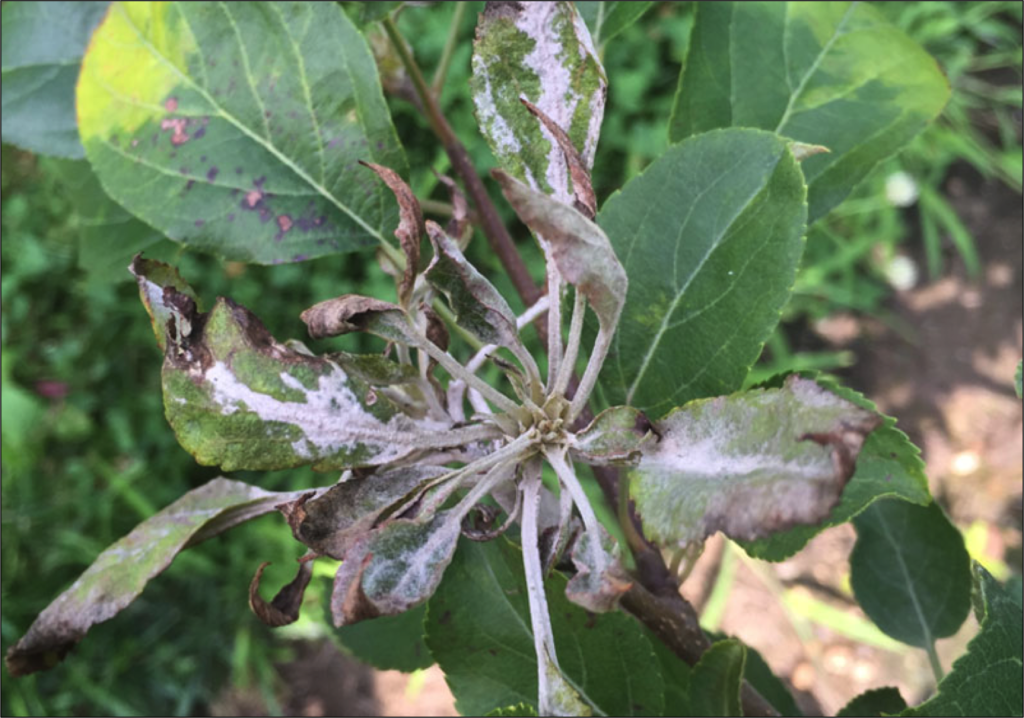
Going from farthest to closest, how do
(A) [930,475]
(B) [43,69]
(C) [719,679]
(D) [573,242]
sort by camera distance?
1. (A) [930,475]
2. (B) [43,69]
3. (C) [719,679]
4. (D) [573,242]

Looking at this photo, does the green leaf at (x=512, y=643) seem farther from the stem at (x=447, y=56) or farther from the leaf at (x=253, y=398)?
the stem at (x=447, y=56)

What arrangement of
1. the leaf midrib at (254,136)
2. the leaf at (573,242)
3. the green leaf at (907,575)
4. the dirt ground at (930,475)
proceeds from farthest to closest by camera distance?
the dirt ground at (930,475)
the green leaf at (907,575)
the leaf midrib at (254,136)
the leaf at (573,242)

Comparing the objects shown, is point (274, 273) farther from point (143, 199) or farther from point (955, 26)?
point (955, 26)

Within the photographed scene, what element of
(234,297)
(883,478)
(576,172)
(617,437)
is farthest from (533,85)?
(234,297)

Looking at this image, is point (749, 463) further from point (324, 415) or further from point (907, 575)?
point (907, 575)

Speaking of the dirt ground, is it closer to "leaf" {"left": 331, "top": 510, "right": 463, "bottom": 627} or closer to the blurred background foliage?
the blurred background foliage

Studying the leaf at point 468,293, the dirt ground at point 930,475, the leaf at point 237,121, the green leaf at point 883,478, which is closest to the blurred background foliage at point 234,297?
the dirt ground at point 930,475

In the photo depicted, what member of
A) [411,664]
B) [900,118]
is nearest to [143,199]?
[411,664]
